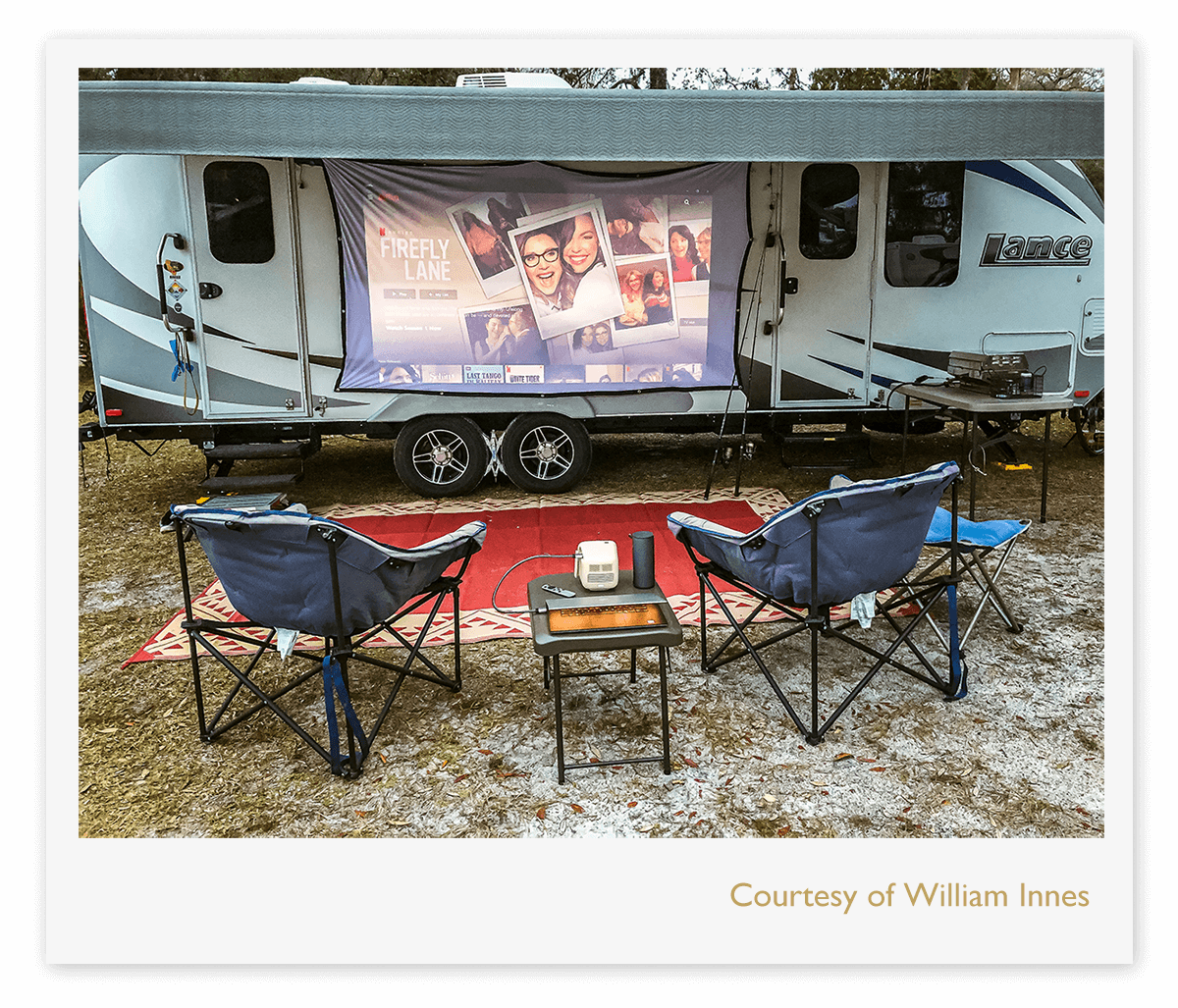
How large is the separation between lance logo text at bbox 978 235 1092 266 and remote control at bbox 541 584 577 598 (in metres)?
4.58

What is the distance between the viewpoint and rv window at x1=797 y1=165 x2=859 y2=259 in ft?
19.2

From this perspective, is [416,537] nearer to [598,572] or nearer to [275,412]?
[275,412]

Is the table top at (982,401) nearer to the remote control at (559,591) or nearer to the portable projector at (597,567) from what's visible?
the portable projector at (597,567)

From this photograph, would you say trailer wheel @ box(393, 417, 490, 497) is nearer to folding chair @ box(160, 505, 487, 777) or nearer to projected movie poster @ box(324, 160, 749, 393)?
projected movie poster @ box(324, 160, 749, 393)

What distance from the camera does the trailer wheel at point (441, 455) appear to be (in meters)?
5.96

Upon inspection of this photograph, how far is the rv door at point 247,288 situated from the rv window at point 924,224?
385 cm

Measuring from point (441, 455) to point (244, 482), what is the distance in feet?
4.31

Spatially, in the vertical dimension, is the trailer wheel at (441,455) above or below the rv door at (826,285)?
below

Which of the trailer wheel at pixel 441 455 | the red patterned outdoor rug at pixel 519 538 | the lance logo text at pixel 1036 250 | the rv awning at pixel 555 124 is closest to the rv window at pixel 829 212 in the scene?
the lance logo text at pixel 1036 250

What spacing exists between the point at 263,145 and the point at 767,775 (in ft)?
12.4

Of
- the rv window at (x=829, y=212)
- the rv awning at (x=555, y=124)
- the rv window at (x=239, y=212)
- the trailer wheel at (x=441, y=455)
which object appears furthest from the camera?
the trailer wheel at (x=441, y=455)

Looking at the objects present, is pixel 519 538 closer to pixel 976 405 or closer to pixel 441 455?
pixel 441 455

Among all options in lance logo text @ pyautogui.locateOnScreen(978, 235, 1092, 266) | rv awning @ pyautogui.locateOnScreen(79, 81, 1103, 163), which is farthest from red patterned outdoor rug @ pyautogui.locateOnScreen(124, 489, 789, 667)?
lance logo text @ pyautogui.locateOnScreen(978, 235, 1092, 266)

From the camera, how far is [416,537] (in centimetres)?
509
